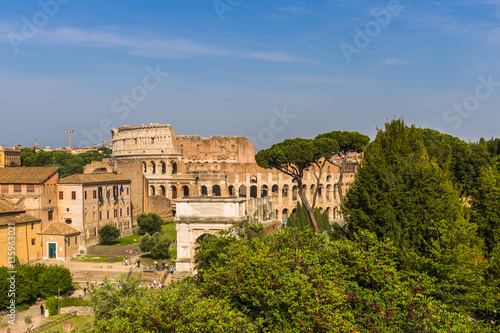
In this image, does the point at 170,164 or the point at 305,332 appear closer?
the point at 305,332

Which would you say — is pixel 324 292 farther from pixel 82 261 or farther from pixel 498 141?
pixel 498 141

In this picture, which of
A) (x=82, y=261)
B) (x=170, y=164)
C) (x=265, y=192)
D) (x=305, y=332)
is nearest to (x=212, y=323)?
(x=305, y=332)

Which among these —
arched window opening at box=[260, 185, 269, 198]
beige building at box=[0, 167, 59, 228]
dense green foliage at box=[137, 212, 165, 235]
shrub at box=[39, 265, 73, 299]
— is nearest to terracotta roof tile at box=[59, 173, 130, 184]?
beige building at box=[0, 167, 59, 228]

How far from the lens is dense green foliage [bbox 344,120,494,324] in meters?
15.7

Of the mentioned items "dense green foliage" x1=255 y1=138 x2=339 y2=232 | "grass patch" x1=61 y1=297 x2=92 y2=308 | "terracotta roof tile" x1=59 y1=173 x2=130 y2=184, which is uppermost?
"dense green foliage" x1=255 y1=138 x2=339 y2=232

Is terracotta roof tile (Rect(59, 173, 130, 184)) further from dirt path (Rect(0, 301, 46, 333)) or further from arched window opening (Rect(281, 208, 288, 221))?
arched window opening (Rect(281, 208, 288, 221))

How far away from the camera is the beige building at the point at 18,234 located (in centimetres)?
3152

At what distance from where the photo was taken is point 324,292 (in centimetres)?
1380

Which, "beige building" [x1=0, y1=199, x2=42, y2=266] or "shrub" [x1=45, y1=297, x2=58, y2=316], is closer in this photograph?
"shrub" [x1=45, y1=297, x2=58, y2=316]

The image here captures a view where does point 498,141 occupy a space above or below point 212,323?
above

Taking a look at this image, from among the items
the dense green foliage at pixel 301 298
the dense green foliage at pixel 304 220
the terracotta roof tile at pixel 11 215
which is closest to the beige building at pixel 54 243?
the terracotta roof tile at pixel 11 215

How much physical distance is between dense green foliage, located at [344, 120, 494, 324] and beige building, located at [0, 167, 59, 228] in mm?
25212

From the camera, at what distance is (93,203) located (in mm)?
42844

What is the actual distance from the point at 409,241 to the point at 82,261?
23915 mm
